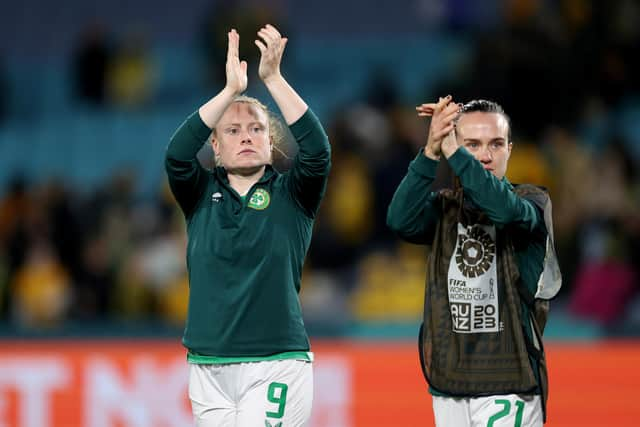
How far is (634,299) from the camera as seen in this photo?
7.70 meters

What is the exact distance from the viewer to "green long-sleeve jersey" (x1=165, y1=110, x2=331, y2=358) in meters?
3.95

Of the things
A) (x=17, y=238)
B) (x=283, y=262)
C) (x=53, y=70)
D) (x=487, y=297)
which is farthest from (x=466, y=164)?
(x=53, y=70)

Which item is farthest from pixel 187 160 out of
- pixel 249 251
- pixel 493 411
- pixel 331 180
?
pixel 331 180

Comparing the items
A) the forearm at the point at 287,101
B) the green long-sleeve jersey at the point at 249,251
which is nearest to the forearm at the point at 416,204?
the green long-sleeve jersey at the point at 249,251

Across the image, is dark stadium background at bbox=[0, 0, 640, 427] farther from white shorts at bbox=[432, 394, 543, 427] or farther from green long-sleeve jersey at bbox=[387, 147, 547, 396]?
green long-sleeve jersey at bbox=[387, 147, 547, 396]

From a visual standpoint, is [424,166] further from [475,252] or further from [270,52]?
[270,52]

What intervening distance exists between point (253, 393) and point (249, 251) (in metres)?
0.52

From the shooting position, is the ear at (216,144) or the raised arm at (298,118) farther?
the ear at (216,144)

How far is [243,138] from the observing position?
4121 mm

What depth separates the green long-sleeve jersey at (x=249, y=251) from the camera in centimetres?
395

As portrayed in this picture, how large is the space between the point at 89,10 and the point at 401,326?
6093 millimetres

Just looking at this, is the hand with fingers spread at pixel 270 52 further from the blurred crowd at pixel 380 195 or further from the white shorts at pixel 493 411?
the blurred crowd at pixel 380 195

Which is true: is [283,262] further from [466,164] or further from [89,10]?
[89,10]

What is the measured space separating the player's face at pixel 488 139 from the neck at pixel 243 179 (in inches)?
31.2
